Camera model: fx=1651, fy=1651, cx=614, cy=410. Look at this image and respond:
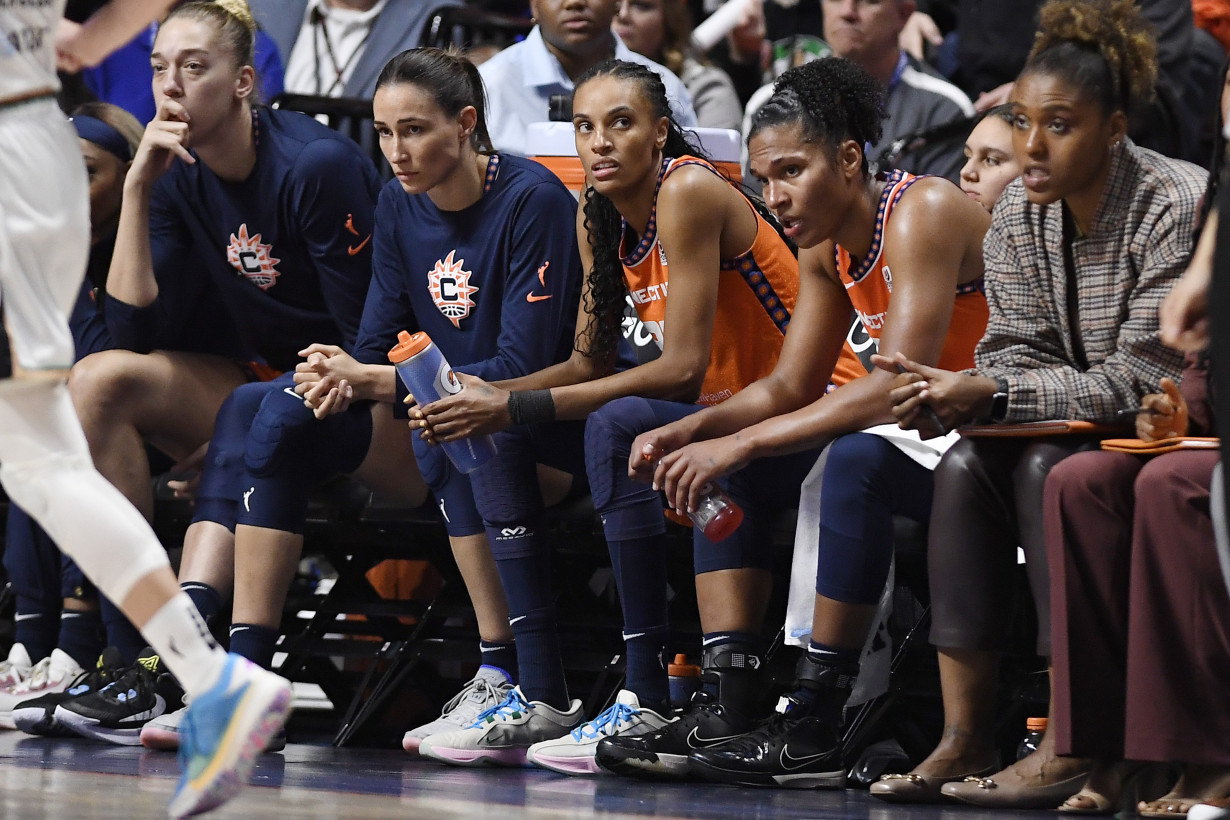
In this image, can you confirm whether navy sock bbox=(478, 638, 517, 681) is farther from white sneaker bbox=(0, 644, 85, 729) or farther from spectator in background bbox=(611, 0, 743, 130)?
spectator in background bbox=(611, 0, 743, 130)

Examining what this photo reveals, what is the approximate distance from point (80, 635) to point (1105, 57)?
3.06 metres

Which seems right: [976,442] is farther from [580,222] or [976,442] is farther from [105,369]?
[105,369]

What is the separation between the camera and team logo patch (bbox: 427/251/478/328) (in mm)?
4125

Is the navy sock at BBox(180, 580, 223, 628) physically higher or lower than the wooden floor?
higher

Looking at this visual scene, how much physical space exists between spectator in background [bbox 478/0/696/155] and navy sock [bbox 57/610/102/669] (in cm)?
196

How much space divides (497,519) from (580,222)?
79cm

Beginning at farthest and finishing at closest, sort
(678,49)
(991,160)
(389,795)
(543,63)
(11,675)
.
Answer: (678,49)
(543,63)
(11,675)
(991,160)
(389,795)

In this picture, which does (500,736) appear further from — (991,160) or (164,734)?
(991,160)

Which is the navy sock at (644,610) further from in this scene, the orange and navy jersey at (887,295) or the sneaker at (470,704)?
the orange and navy jersey at (887,295)

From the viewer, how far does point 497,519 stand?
150 inches

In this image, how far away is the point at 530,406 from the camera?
3.76 meters

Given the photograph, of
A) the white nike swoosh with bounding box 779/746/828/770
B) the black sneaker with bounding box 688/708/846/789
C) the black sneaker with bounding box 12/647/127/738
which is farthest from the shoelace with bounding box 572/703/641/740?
the black sneaker with bounding box 12/647/127/738

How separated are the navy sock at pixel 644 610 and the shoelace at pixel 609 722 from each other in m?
0.06

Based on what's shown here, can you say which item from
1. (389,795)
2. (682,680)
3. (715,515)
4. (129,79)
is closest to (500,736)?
(682,680)
